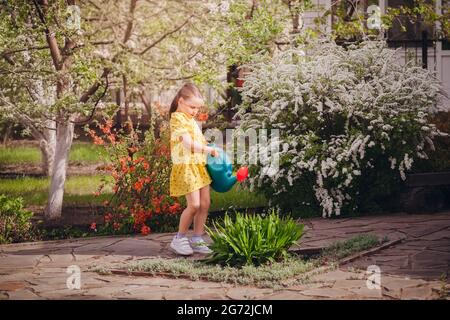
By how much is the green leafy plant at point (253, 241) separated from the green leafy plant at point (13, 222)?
2962 millimetres

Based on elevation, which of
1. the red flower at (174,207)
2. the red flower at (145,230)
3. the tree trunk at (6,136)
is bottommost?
the red flower at (145,230)

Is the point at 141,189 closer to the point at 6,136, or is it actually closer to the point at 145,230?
the point at 145,230

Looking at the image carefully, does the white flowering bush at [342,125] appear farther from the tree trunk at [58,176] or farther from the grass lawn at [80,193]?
the tree trunk at [58,176]

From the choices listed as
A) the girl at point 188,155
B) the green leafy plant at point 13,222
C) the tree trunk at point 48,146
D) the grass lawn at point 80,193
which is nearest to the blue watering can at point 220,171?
the girl at point 188,155

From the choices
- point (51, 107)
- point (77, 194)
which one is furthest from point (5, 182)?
point (51, 107)

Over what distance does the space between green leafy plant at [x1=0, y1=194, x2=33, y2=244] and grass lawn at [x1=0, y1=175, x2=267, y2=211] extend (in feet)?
4.37

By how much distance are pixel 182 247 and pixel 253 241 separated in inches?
36.3

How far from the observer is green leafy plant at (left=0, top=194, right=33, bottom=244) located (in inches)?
360

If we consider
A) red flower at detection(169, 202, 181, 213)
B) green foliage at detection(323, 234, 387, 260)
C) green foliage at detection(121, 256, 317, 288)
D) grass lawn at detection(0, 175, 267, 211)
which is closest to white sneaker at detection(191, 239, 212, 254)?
green foliage at detection(121, 256, 317, 288)

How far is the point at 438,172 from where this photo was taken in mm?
9727

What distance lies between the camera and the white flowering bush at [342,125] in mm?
9359

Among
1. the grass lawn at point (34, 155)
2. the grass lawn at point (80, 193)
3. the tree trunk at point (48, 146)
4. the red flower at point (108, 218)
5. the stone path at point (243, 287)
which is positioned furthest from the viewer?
the grass lawn at point (34, 155)

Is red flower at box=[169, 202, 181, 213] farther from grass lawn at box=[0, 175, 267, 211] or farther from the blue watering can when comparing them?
the blue watering can

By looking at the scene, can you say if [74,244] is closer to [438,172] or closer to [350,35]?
[438,172]
